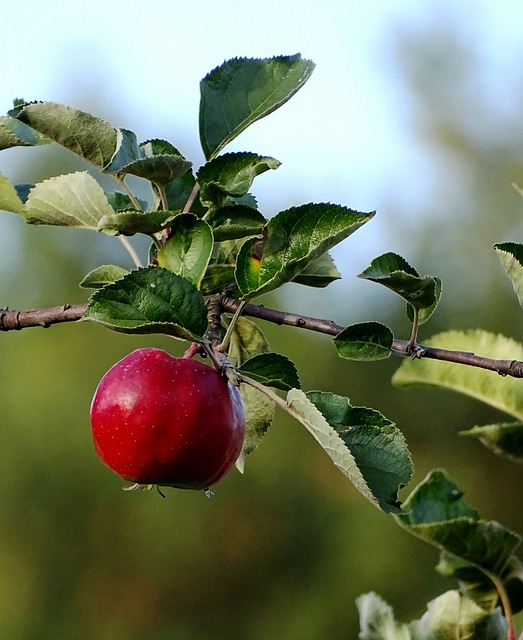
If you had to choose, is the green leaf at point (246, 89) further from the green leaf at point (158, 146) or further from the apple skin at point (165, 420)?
the apple skin at point (165, 420)

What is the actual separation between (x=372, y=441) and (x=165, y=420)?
0.56ft

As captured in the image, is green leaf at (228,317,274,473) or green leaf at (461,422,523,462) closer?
green leaf at (461,422,523,462)

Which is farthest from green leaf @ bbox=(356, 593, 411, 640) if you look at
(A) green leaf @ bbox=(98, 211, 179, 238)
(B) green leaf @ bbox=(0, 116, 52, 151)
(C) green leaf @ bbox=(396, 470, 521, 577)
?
(B) green leaf @ bbox=(0, 116, 52, 151)

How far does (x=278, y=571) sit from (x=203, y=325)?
627cm

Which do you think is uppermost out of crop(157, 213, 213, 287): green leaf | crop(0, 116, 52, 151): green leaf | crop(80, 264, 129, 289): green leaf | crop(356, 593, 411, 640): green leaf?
crop(0, 116, 52, 151): green leaf

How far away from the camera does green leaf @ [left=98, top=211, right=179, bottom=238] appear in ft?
2.42

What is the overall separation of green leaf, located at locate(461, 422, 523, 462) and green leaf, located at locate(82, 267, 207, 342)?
10.7 inches

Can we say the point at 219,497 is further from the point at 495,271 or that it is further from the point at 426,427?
the point at 495,271

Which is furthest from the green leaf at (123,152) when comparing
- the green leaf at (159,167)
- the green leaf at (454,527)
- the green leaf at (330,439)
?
the green leaf at (454,527)

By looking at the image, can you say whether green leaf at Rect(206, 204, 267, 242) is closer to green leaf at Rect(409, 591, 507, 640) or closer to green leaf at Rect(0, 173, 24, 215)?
green leaf at Rect(0, 173, 24, 215)

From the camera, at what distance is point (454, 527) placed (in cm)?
73

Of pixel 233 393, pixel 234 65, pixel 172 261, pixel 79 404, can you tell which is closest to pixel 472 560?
pixel 233 393

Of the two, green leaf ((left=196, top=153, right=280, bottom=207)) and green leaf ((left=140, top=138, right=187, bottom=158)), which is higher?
green leaf ((left=196, top=153, right=280, bottom=207))

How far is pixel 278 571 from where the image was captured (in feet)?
22.2
